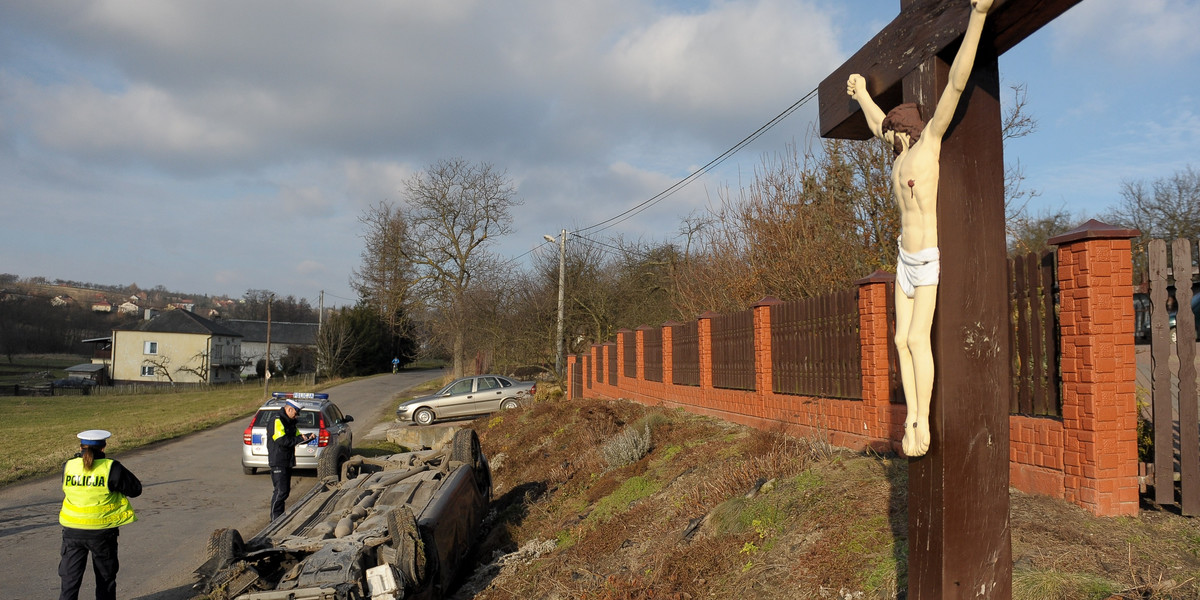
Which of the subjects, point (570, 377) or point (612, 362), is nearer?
point (612, 362)

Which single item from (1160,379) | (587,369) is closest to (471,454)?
(1160,379)

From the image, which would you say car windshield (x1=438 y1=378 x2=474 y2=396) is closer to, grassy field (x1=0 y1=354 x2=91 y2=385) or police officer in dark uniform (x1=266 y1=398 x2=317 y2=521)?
police officer in dark uniform (x1=266 y1=398 x2=317 y2=521)

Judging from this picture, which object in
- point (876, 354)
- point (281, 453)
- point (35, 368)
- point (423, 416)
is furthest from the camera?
point (35, 368)

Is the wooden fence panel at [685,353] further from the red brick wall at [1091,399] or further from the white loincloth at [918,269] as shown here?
the white loincloth at [918,269]

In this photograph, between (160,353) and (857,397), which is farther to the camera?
(160,353)

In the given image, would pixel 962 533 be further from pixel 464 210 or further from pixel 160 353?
pixel 160 353

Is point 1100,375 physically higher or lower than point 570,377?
higher

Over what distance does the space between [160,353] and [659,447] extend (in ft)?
236

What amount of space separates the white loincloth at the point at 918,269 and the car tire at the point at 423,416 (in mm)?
24607

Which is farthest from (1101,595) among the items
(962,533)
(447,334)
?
(447,334)

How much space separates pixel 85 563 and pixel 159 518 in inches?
229

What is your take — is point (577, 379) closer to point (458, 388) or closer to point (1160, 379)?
point (458, 388)

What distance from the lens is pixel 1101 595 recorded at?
3.72 metres

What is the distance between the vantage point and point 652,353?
18188 millimetres
